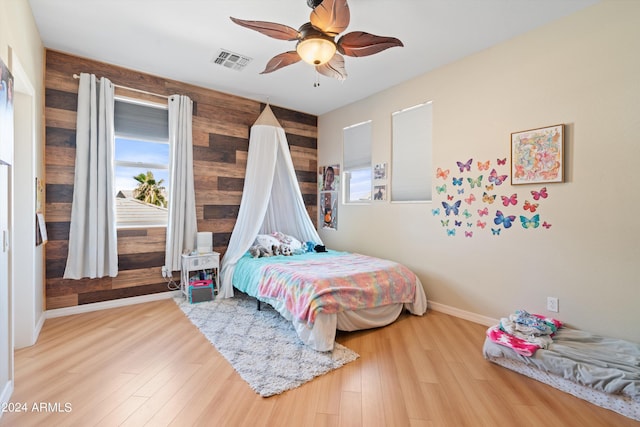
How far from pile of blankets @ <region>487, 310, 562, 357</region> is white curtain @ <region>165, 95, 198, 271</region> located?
11.3 ft

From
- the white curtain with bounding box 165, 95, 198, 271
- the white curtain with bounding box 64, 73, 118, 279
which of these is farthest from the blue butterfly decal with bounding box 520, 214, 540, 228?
the white curtain with bounding box 64, 73, 118, 279

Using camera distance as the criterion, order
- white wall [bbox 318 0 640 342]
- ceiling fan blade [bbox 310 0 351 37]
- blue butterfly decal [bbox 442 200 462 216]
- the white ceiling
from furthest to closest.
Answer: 1. blue butterfly decal [bbox 442 200 462 216]
2. the white ceiling
3. white wall [bbox 318 0 640 342]
4. ceiling fan blade [bbox 310 0 351 37]

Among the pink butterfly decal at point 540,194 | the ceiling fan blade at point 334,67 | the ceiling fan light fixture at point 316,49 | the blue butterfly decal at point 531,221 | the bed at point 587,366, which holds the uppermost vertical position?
the ceiling fan blade at point 334,67

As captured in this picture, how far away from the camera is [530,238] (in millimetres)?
2666

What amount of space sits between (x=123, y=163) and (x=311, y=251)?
260 centimetres

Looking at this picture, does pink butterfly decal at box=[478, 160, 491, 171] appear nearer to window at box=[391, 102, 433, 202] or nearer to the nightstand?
window at box=[391, 102, 433, 202]

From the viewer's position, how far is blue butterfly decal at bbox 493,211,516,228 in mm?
2790

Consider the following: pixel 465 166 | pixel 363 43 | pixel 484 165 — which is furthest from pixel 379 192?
pixel 363 43

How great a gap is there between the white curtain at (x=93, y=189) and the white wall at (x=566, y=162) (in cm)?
352

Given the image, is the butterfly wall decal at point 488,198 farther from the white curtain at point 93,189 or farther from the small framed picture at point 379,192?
the white curtain at point 93,189

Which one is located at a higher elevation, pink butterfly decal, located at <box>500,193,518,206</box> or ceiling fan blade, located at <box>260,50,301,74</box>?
ceiling fan blade, located at <box>260,50,301,74</box>

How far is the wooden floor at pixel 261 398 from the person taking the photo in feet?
5.40

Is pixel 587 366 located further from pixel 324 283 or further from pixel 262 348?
pixel 262 348

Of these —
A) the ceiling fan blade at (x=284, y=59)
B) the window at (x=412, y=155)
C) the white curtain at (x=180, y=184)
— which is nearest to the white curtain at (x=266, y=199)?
the white curtain at (x=180, y=184)
